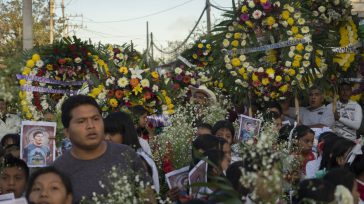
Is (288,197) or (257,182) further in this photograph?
(288,197)

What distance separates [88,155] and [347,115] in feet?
16.8

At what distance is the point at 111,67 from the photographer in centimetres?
813

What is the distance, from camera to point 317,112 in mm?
8758

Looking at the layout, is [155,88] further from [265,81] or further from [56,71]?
[56,71]

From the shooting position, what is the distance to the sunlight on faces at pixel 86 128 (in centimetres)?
420

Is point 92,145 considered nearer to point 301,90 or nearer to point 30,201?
point 30,201

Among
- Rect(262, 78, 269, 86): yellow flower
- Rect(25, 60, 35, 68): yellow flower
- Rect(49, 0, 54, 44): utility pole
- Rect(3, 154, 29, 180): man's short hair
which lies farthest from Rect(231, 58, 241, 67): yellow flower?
Rect(49, 0, 54, 44): utility pole

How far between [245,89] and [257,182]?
6368 millimetres

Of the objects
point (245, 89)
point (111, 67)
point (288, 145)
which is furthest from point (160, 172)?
point (245, 89)

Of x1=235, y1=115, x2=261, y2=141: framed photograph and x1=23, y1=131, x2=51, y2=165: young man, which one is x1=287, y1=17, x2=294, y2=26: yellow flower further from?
x1=23, y1=131, x2=51, y2=165: young man

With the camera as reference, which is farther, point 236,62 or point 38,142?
point 236,62

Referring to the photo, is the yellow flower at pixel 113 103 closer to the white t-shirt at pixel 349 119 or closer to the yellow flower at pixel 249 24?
the yellow flower at pixel 249 24

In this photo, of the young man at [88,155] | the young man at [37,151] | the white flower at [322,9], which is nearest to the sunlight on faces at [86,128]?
the young man at [88,155]

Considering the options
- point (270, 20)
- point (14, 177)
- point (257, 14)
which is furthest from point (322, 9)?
point (14, 177)
